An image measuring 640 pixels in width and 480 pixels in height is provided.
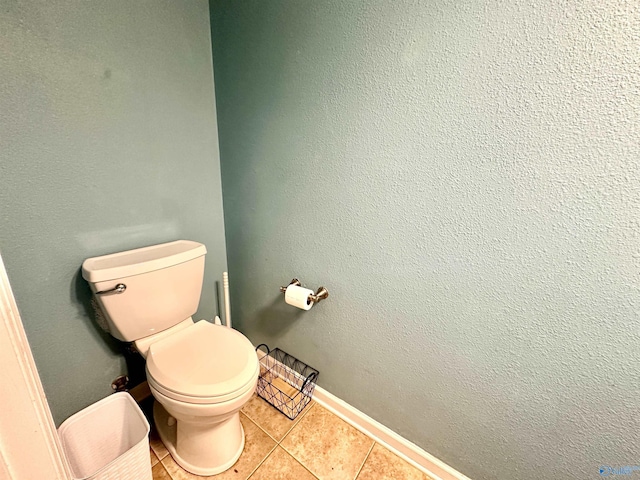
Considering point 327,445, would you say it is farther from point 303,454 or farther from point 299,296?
point 299,296

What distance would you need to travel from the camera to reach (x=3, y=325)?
1.10 feet

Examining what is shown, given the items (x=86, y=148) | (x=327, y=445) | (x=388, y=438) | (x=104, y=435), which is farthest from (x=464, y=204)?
(x=104, y=435)

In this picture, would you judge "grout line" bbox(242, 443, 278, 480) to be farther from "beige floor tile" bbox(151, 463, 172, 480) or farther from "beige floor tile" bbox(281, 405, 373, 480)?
"beige floor tile" bbox(151, 463, 172, 480)

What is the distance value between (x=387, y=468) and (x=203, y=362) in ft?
2.74

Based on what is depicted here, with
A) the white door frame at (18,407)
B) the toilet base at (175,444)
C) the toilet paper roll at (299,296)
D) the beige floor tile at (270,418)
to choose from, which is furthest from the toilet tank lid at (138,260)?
the beige floor tile at (270,418)

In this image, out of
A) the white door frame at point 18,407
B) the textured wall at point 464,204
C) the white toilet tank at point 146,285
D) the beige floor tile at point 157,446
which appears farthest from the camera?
the beige floor tile at point 157,446

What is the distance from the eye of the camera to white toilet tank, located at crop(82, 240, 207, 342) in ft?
2.81

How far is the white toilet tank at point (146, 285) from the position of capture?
2.81 ft

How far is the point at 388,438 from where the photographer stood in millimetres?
1013

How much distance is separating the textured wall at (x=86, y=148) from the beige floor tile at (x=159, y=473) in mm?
400

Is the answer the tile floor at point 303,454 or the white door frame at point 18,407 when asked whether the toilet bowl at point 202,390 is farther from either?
the white door frame at point 18,407

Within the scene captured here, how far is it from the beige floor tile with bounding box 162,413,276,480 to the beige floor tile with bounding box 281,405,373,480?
83 mm

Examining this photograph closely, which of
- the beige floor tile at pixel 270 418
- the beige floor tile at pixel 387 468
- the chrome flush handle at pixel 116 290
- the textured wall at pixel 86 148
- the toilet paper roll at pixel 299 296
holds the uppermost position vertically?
the textured wall at pixel 86 148

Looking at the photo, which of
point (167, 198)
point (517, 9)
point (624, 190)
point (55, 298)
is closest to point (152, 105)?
point (167, 198)
